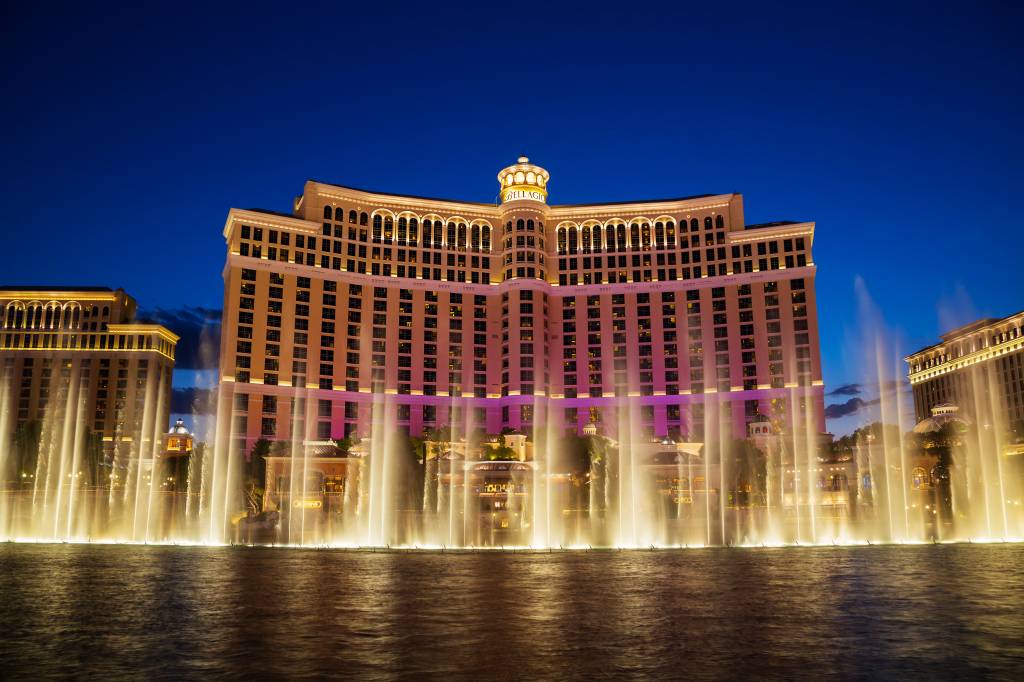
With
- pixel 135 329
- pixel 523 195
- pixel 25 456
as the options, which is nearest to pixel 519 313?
pixel 523 195

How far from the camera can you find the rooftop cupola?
454 feet

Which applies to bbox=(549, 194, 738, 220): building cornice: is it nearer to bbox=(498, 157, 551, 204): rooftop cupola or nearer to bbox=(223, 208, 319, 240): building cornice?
bbox=(498, 157, 551, 204): rooftop cupola

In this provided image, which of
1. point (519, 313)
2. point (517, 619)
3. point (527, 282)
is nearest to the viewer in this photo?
point (517, 619)

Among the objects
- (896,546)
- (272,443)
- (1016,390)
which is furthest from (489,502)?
(1016,390)

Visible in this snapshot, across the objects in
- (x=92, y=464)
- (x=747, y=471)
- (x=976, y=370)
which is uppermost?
(x=976, y=370)

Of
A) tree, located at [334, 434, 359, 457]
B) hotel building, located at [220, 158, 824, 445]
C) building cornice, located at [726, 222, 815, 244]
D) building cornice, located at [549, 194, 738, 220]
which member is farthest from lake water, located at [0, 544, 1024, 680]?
building cornice, located at [549, 194, 738, 220]

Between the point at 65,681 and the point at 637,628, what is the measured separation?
11.4 meters

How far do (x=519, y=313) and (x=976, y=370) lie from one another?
326 ft

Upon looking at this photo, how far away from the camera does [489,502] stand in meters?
95.2

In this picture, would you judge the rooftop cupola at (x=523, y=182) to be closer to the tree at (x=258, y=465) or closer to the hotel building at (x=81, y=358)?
the tree at (x=258, y=465)

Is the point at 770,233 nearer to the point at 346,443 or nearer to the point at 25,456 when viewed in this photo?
the point at 346,443

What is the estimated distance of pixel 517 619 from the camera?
63.2 feet

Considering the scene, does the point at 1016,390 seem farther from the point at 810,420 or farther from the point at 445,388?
the point at 445,388

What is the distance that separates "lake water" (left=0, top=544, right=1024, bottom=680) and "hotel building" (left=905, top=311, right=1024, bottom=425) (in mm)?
122597
